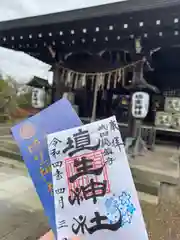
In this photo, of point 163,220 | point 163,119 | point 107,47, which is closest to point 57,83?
point 107,47

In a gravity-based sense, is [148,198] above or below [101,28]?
below

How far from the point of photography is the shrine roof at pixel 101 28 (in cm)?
452

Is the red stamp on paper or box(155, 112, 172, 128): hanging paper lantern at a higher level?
the red stamp on paper

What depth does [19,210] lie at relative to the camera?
9.58ft

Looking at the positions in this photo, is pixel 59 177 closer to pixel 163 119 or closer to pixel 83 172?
pixel 83 172

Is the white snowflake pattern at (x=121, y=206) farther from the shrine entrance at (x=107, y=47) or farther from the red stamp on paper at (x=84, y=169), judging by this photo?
the shrine entrance at (x=107, y=47)

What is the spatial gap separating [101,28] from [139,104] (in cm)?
205

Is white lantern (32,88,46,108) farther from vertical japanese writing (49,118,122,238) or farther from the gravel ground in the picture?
vertical japanese writing (49,118,122,238)

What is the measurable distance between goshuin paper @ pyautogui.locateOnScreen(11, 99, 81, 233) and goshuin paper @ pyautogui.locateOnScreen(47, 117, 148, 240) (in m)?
0.09

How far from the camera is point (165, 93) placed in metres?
7.68

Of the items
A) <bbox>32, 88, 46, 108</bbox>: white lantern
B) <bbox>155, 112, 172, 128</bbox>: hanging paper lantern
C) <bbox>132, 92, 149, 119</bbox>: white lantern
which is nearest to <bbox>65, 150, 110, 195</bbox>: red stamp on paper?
<bbox>132, 92, 149, 119</bbox>: white lantern

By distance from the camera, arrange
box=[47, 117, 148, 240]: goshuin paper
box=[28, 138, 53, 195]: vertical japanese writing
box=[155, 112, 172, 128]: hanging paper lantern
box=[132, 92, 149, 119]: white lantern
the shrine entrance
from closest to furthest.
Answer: box=[47, 117, 148, 240]: goshuin paper
box=[28, 138, 53, 195]: vertical japanese writing
the shrine entrance
box=[132, 92, 149, 119]: white lantern
box=[155, 112, 172, 128]: hanging paper lantern

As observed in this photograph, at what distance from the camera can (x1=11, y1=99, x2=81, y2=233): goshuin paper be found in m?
1.44

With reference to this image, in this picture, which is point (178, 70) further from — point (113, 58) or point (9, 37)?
point (9, 37)
